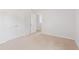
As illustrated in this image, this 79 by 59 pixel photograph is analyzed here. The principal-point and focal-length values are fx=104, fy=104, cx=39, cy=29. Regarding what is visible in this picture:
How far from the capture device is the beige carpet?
4.08 ft

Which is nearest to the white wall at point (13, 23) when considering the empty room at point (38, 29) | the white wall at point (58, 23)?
the empty room at point (38, 29)

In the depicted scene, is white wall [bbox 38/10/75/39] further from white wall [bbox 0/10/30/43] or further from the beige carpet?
white wall [bbox 0/10/30/43]

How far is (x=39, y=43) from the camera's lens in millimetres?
1262

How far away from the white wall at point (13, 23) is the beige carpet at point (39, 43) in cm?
7

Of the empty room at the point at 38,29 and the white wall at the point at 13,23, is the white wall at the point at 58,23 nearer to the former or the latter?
the empty room at the point at 38,29

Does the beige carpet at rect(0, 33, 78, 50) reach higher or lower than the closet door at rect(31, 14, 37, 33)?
lower

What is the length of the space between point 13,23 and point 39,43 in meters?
0.40

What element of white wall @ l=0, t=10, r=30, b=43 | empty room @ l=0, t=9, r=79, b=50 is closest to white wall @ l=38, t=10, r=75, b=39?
empty room @ l=0, t=9, r=79, b=50

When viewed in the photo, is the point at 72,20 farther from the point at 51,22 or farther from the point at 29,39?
the point at 29,39

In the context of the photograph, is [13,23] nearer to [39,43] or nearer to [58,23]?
[39,43]
